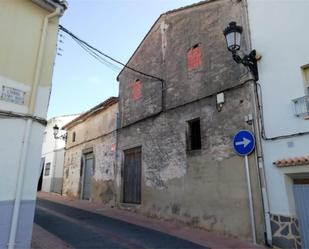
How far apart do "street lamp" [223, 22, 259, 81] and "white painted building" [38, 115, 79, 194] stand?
48.7ft

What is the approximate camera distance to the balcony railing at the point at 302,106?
231 inches

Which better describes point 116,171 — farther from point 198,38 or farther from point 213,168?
point 198,38

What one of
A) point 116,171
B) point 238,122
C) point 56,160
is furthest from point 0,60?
point 56,160

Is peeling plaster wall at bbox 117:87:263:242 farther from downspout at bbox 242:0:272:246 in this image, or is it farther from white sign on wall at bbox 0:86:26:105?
white sign on wall at bbox 0:86:26:105

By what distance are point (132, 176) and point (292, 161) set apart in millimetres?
6925

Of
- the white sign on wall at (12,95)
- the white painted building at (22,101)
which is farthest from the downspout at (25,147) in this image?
the white sign on wall at (12,95)

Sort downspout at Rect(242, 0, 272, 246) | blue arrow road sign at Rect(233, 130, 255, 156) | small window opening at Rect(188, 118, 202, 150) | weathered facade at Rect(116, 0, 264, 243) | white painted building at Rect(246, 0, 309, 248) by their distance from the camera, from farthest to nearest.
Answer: small window opening at Rect(188, 118, 202, 150)
weathered facade at Rect(116, 0, 264, 243)
blue arrow road sign at Rect(233, 130, 255, 156)
downspout at Rect(242, 0, 272, 246)
white painted building at Rect(246, 0, 309, 248)

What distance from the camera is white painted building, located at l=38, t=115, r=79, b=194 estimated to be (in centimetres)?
1970

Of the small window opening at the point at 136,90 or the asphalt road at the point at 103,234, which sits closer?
the asphalt road at the point at 103,234

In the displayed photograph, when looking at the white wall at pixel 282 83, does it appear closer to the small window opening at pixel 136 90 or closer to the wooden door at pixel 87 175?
the small window opening at pixel 136 90

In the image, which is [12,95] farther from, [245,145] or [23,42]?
[245,145]

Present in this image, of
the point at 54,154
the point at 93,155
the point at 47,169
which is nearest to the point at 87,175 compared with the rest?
the point at 93,155

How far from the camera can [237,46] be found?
659 cm

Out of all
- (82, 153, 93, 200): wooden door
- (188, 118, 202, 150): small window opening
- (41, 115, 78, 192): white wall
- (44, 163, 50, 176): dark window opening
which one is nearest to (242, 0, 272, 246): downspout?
(188, 118, 202, 150): small window opening
